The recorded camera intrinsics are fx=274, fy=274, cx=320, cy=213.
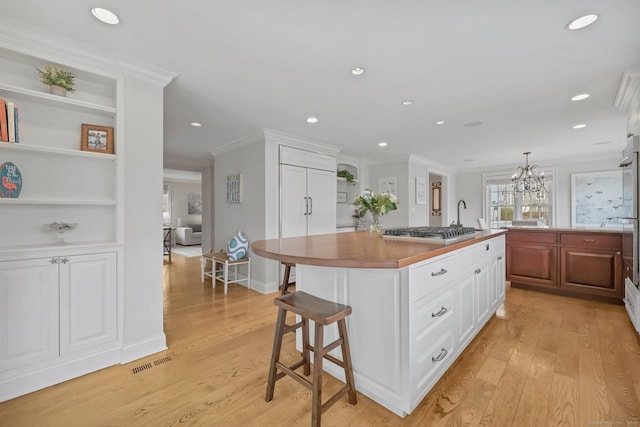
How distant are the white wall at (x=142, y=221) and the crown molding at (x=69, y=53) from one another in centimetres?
8

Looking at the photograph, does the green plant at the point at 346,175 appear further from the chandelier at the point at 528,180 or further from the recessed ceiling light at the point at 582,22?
the recessed ceiling light at the point at 582,22

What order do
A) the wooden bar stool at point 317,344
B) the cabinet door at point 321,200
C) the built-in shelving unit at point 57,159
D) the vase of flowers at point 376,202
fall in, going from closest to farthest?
1. the wooden bar stool at point 317,344
2. the built-in shelving unit at point 57,159
3. the vase of flowers at point 376,202
4. the cabinet door at point 321,200

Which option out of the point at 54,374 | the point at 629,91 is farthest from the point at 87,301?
the point at 629,91

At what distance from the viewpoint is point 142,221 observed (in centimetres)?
218

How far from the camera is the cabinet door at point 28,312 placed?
169cm

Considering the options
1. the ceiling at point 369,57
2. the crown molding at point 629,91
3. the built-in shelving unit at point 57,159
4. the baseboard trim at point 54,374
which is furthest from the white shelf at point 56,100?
the crown molding at point 629,91

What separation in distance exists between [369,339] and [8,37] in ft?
9.46

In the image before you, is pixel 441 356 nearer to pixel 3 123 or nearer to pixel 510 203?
pixel 3 123

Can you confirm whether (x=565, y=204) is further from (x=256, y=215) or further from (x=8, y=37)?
(x=8, y=37)

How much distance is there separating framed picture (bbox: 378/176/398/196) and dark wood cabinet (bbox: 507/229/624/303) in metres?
2.65

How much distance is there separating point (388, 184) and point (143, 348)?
5.29 meters

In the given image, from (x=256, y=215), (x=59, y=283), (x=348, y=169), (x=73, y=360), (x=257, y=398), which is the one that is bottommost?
(x=257, y=398)

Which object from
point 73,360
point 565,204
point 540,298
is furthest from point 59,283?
point 565,204

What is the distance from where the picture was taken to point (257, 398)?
66.2 inches
